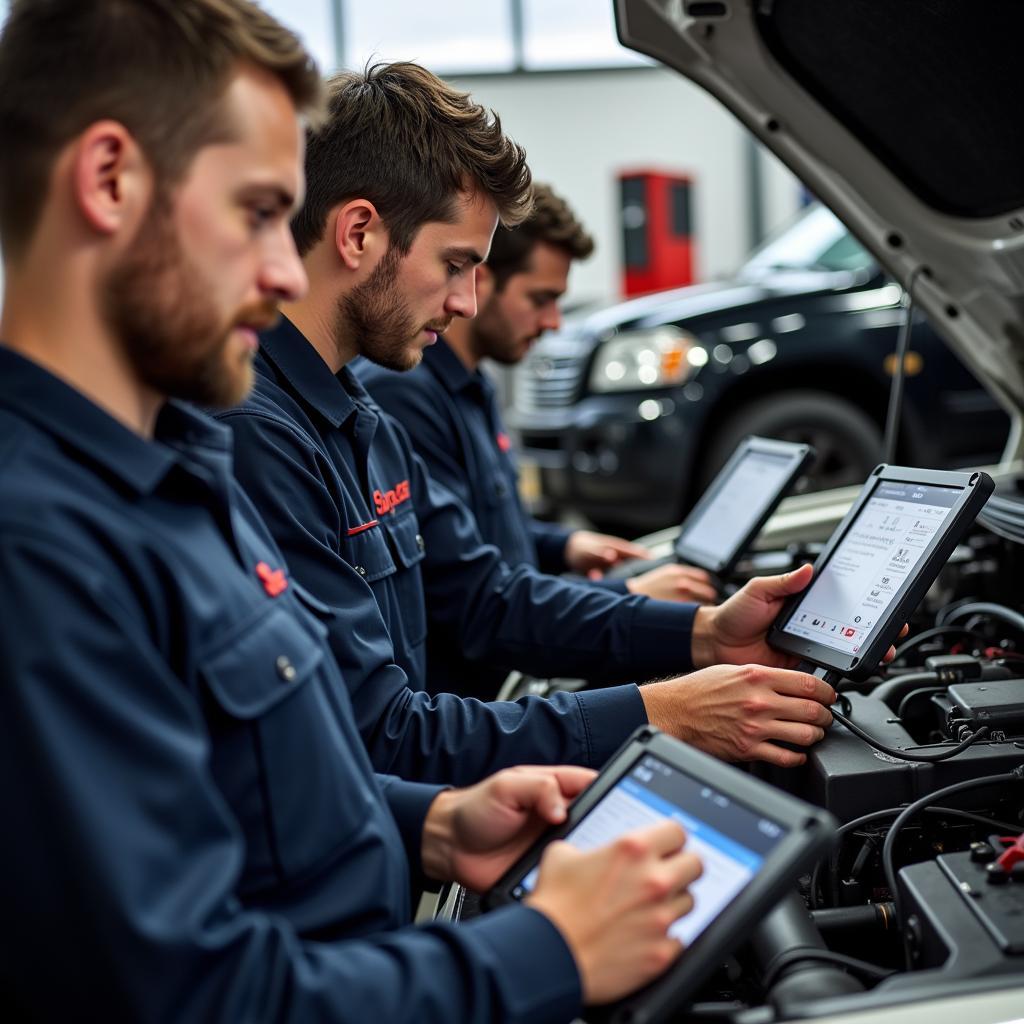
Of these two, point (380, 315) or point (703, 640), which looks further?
point (703, 640)

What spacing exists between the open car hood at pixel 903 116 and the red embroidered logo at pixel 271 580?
108 cm

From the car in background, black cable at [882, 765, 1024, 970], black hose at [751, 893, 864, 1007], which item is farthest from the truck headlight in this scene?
black hose at [751, 893, 864, 1007]

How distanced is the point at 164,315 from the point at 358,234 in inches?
27.0

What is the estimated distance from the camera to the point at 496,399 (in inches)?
103

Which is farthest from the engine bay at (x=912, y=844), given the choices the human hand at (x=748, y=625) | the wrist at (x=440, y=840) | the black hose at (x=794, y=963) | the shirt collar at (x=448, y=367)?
the shirt collar at (x=448, y=367)

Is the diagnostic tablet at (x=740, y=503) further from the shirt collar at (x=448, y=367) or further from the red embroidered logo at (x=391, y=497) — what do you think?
the red embroidered logo at (x=391, y=497)

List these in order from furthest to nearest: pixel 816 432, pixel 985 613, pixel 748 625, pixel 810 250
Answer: pixel 810 250 → pixel 816 432 → pixel 985 613 → pixel 748 625

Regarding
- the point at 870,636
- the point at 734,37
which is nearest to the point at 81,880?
the point at 870,636

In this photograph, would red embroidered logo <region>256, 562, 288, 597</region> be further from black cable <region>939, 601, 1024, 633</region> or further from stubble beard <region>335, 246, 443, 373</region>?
black cable <region>939, 601, 1024, 633</region>

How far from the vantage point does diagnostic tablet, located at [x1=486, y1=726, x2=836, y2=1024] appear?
0.82m

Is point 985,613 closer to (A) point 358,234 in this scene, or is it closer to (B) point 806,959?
(B) point 806,959

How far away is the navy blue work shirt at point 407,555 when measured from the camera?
4.26ft

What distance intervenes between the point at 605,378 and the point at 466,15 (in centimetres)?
619

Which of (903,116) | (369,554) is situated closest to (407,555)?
(369,554)
